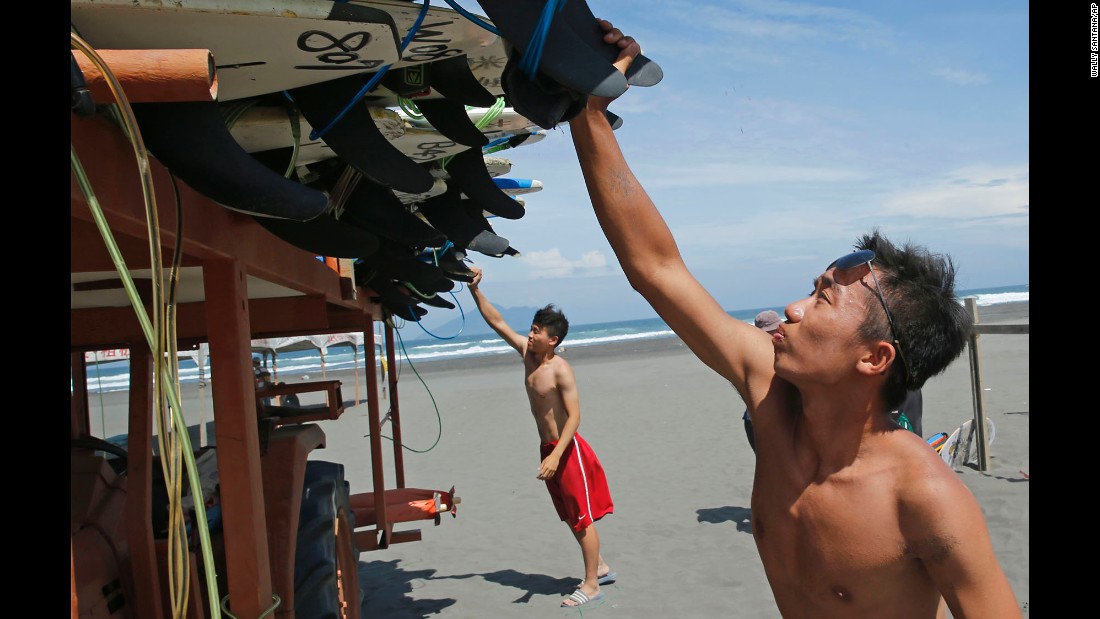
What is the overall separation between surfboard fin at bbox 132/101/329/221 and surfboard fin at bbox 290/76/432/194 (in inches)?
16.0

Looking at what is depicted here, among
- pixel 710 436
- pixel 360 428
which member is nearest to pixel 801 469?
pixel 710 436

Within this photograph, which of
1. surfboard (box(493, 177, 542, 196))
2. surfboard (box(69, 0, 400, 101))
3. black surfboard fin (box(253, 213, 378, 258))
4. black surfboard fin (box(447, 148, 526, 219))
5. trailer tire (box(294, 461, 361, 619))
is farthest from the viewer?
surfboard (box(493, 177, 542, 196))

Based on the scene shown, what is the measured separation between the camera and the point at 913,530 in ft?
6.30

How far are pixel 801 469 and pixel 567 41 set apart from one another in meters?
1.20

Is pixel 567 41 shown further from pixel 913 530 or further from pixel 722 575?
pixel 722 575

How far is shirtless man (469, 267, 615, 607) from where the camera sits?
6.28 m

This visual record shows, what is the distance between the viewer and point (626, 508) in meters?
9.02

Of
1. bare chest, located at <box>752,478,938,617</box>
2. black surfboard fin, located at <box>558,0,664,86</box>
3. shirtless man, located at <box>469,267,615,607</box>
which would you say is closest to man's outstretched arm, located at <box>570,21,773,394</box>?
black surfboard fin, located at <box>558,0,664,86</box>

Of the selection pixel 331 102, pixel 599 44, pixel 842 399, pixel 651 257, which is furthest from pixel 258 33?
pixel 842 399

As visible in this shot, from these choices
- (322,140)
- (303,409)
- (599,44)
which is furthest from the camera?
(303,409)

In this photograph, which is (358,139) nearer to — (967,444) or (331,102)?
(331,102)

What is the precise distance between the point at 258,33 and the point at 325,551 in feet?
9.28

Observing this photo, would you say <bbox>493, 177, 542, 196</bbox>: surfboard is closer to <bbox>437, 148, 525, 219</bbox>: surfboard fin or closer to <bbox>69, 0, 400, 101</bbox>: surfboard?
<bbox>437, 148, 525, 219</bbox>: surfboard fin

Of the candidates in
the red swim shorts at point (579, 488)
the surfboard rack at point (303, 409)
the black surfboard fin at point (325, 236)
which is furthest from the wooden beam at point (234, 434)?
the red swim shorts at point (579, 488)
